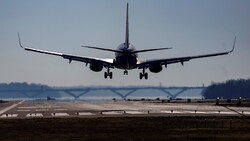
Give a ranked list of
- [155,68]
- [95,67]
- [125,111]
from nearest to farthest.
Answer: [125,111] < [95,67] < [155,68]

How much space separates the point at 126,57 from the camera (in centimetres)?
11106

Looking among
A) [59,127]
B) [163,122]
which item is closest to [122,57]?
[163,122]

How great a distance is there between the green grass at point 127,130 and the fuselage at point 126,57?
3142 cm

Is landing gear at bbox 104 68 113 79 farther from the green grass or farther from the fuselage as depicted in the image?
the green grass

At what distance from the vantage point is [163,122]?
7675 cm

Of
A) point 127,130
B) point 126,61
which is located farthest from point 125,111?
point 127,130

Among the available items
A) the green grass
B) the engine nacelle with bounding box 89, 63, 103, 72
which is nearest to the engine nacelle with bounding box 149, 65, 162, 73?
the engine nacelle with bounding box 89, 63, 103, 72

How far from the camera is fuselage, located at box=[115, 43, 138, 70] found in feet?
364

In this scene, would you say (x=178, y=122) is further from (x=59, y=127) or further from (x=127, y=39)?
(x=127, y=39)

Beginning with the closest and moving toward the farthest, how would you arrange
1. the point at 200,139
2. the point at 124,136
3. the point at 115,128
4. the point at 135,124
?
the point at 200,139
the point at 124,136
the point at 115,128
the point at 135,124

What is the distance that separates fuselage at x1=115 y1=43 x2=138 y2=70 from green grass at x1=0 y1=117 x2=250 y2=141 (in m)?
31.4

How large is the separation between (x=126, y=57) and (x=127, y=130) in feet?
155

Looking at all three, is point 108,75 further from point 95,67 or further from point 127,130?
point 127,130

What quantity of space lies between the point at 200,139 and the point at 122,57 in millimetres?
58104
